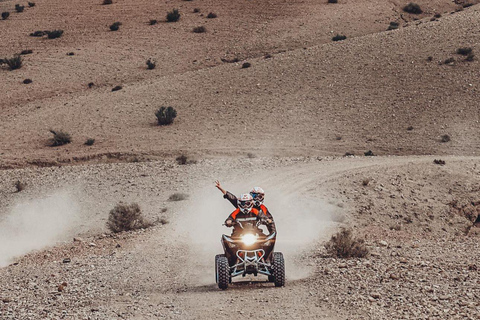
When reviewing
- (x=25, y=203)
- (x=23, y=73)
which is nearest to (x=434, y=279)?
(x=25, y=203)

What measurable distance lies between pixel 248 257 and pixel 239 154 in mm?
22170

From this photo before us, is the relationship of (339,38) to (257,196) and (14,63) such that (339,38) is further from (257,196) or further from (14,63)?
(257,196)

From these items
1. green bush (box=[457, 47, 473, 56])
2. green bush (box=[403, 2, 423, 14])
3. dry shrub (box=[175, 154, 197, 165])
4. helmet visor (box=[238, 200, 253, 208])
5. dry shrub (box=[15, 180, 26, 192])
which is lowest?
green bush (box=[403, 2, 423, 14])

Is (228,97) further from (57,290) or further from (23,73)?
(57,290)

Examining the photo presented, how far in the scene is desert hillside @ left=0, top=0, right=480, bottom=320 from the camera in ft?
48.4

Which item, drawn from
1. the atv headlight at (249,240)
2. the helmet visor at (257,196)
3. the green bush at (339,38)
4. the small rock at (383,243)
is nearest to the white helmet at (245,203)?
the helmet visor at (257,196)

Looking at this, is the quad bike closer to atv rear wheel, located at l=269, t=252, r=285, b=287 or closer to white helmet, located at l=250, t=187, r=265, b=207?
atv rear wheel, located at l=269, t=252, r=285, b=287

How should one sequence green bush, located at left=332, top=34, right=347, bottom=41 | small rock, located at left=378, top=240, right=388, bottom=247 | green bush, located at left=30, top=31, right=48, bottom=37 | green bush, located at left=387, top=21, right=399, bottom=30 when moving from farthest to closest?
green bush, located at left=30, top=31, right=48, bottom=37, green bush, located at left=387, top=21, right=399, bottom=30, green bush, located at left=332, top=34, right=347, bottom=41, small rock, located at left=378, top=240, right=388, bottom=247

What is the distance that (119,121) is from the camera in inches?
1713

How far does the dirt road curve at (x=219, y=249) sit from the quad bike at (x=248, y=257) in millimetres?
370

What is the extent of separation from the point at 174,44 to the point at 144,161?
24.0 m

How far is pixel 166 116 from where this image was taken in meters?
→ 42.6

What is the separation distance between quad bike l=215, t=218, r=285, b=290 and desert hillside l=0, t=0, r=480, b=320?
1.30 feet

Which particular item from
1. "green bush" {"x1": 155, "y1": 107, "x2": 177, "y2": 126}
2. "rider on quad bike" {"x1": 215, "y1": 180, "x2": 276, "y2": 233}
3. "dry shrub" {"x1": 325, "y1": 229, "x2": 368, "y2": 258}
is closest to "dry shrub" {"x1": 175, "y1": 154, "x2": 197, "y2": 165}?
"green bush" {"x1": 155, "y1": 107, "x2": 177, "y2": 126}
